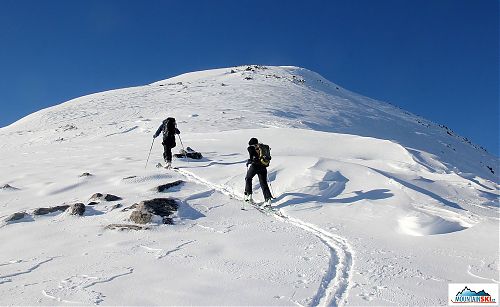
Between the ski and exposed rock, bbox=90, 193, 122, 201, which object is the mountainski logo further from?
exposed rock, bbox=90, 193, 122, 201

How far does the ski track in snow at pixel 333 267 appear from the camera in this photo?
209 inches

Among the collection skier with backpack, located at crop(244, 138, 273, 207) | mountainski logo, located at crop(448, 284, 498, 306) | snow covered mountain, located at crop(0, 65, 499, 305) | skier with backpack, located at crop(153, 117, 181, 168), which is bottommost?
mountainski logo, located at crop(448, 284, 498, 306)

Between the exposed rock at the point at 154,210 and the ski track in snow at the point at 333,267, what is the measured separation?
220cm

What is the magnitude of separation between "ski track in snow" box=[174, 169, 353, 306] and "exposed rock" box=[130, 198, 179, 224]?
7.21ft

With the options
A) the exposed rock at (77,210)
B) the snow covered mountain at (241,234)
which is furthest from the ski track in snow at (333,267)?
the exposed rock at (77,210)

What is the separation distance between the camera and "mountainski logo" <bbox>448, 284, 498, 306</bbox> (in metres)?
5.47

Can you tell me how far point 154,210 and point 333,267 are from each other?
3.85 metres

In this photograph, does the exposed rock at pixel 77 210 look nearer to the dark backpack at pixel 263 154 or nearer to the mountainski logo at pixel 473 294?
the dark backpack at pixel 263 154

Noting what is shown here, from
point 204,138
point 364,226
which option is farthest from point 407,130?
point 364,226

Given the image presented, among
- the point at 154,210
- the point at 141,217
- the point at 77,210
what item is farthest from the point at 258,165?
the point at 77,210

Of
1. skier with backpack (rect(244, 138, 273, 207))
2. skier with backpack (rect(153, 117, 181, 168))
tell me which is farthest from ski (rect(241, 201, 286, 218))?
skier with backpack (rect(153, 117, 181, 168))

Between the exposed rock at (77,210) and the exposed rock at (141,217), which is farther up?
the exposed rock at (77,210)

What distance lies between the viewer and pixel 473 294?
5.62m

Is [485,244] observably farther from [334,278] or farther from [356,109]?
[356,109]
